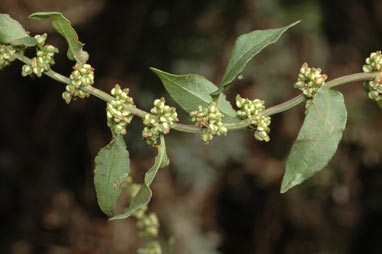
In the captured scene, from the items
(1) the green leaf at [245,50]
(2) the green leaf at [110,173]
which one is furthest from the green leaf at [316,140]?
(2) the green leaf at [110,173]

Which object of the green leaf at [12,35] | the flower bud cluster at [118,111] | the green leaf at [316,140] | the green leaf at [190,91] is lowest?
the green leaf at [316,140]

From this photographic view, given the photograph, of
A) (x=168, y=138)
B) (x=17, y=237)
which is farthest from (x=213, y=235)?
(x=17, y=237)

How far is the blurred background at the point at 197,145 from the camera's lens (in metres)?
4.58

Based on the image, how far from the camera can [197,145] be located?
4.65m

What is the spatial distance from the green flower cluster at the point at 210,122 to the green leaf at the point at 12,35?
0.67 m

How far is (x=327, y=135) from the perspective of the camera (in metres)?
1.75

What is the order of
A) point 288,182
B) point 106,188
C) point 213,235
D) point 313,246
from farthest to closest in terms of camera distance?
point 313,246
point 213,235
point 106,188
point 288,182

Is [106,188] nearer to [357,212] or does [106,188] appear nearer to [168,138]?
[168,138]

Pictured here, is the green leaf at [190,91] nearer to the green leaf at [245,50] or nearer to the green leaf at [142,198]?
the green leaf at [245,50]

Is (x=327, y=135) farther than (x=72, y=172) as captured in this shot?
No

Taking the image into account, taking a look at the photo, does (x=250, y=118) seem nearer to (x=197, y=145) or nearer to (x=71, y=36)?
(x=71, y=36)

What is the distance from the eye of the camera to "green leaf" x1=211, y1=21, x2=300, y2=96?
1789mm

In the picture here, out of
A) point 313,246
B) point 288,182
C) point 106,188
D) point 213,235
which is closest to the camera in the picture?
point 288,182

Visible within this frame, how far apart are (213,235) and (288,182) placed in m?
3.00
